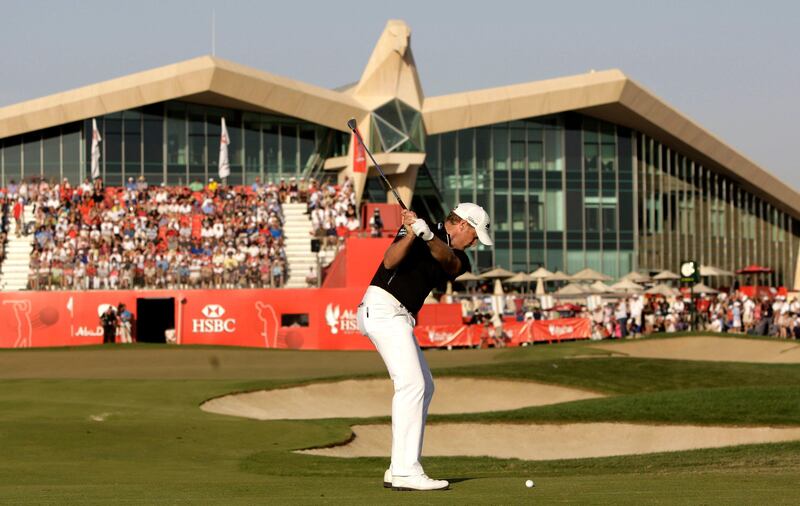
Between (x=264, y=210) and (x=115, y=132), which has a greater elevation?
(x=115, y=132)

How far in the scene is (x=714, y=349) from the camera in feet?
133

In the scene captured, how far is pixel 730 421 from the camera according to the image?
20.2m

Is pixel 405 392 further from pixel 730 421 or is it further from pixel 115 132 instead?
pixel 115 132

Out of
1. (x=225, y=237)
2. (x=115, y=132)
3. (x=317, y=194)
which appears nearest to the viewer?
(x=225, y=237)

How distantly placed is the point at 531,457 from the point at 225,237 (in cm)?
3539

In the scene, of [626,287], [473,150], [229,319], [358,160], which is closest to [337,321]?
[229,319]

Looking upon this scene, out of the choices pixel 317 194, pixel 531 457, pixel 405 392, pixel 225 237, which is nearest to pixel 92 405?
pixel 531 457

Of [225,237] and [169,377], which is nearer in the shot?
[169,377]

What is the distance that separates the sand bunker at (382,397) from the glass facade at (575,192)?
4148 centimetres

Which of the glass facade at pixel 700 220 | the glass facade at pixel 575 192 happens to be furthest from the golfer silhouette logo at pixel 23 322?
the glass facade at pixel 700 220

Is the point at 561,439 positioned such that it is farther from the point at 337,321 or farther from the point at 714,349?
the point at 337,321

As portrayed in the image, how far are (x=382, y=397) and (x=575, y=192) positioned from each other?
154 feet

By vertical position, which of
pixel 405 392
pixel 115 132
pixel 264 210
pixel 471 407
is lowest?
pixel 471 407

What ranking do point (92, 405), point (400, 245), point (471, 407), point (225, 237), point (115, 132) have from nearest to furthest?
point (400, 245) → point (92, 405) → point (471, 407) → point (225, 237) → point (115, 132)
